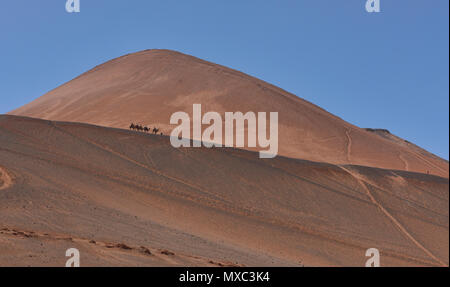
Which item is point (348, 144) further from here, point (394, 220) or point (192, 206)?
point (192, 206)

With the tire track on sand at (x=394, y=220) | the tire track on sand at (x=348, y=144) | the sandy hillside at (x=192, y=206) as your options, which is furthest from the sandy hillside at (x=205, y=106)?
the sandy hillside at (x=192, y=206)

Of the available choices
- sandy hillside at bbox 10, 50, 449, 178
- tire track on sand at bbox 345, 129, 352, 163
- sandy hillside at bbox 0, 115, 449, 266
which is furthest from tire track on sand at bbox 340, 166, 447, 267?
tire track on sand at bbox 345, 129, 352, 163

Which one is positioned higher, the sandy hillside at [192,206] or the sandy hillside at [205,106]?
the sandy hillside at [205,106]

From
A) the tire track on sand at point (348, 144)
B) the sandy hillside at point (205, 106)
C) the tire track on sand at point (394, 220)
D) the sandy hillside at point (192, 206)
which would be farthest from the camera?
the sandy hillside at point (205, 106)

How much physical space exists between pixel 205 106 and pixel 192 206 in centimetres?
2348

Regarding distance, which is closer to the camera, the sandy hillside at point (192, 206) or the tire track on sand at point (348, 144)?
the sandy hillside at point (192, 206)

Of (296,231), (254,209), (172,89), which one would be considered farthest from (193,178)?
(172,89)

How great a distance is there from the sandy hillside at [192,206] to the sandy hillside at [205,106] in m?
8.15

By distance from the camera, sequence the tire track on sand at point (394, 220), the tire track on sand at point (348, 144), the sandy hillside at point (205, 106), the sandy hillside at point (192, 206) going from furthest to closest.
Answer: the sandy hillside at point (205, 106) → the tire track on sand at point (348, 144) → the tire track on sand at point (394, 220) → the sandy hillside at point (192, 206)

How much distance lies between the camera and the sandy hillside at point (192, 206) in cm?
1187

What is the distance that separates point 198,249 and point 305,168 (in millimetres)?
13582

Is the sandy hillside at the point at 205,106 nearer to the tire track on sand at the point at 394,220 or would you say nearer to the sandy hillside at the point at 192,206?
the tire track on sand at the point at 394,220
